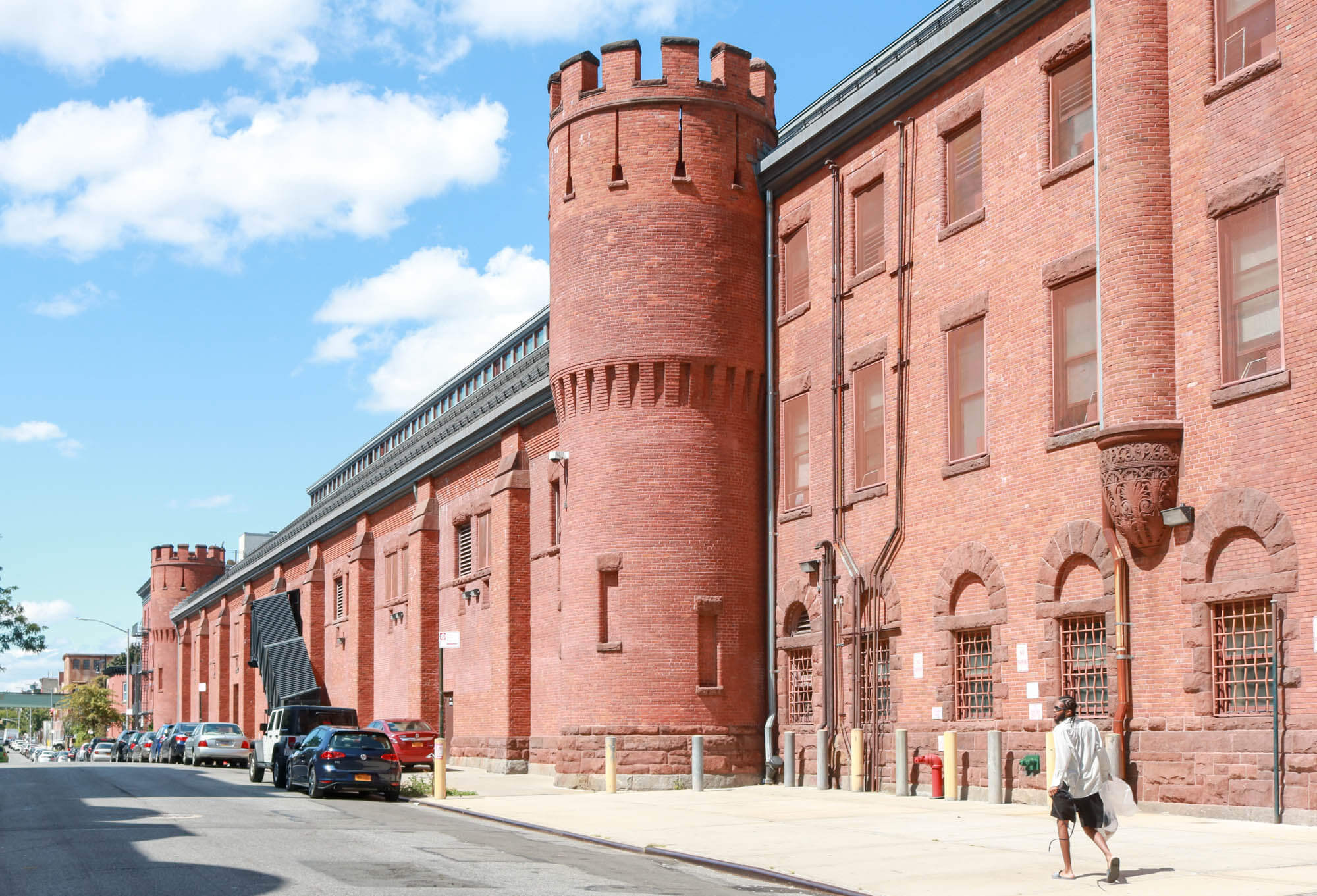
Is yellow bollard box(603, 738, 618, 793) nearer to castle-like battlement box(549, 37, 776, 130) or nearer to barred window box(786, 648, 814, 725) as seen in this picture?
barred window box(786, 648, 814, 725)

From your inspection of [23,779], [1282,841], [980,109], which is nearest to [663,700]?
[980,109]

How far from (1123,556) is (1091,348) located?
3.30 meters

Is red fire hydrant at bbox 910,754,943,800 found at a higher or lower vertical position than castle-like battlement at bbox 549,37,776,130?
lower

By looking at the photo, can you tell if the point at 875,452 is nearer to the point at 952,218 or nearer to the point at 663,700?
the point at 952,218

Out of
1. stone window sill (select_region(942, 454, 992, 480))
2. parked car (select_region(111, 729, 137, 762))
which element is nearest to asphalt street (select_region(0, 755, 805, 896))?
stone window sill (select_region(942, 454, 992, 480))

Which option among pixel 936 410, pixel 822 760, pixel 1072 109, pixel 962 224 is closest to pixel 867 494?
pixel 936 410

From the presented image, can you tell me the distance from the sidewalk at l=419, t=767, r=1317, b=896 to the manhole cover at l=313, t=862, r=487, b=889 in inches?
137

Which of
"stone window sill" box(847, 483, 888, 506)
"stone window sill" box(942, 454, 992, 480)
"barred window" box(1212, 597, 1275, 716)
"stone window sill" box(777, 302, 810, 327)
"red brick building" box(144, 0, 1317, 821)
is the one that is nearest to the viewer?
"barred window" box(1212, 597, 1275, 716)

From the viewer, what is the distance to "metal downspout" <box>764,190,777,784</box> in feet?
101

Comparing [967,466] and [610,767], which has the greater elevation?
[967,466]

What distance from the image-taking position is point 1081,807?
45.9 feet

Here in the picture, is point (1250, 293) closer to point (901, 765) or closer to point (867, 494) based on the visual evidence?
point (867, 494)

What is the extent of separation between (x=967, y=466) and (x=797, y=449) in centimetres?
635

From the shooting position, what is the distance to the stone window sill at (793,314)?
100 feet
